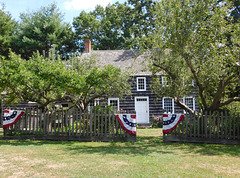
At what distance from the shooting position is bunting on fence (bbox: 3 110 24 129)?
11.9 m

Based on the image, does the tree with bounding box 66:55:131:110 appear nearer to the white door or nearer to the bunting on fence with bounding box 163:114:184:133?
the bunting on fence with bounding box 163:114:184:133

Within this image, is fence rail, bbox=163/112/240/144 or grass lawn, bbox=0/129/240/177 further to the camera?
fence rail, bbox=163/112/240/144

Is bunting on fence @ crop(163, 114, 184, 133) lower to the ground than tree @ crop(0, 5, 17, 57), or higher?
lower

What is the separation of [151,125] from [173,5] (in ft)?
41.9

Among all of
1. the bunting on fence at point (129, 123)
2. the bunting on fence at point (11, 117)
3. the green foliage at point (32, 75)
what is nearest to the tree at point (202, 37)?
the bunting on fence at point (129, 123)

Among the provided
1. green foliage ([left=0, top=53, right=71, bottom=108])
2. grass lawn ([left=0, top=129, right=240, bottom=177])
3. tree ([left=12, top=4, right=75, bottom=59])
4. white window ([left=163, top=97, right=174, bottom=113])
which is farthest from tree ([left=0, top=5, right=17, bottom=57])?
grass lawn ([left=0, top=129, right=240, bottom=177])

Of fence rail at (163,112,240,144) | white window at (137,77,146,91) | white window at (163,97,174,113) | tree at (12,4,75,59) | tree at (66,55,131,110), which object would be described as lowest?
fence rail at (163,112,240,144)

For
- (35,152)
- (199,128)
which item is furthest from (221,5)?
(35,152)

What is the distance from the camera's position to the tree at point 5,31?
35688 mm

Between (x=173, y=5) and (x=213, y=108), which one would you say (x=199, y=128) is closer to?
(x=213, y=108)

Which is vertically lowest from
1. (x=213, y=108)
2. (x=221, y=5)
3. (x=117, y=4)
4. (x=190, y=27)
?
(x=213, y=108)

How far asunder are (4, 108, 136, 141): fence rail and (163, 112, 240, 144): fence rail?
240cm

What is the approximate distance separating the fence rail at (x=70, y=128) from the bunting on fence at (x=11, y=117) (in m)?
0.21

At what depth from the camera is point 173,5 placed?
36.2 ft
